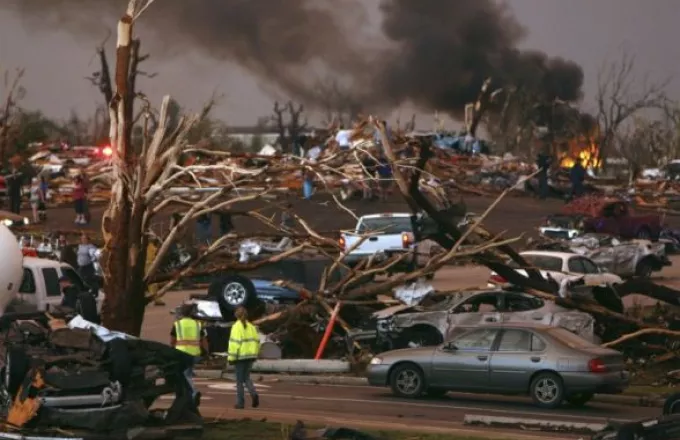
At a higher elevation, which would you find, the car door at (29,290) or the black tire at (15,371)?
the car door at (29,290)

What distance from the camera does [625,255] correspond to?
130 ft

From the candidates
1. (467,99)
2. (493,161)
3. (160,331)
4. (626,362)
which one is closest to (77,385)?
(626,362)

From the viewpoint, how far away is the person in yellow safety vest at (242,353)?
20297 millimetres

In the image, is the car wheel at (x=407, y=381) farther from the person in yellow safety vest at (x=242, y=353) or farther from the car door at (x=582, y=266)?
the car door at (x=582, y=266)

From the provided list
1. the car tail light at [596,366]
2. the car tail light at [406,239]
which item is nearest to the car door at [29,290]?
the car tail light at [596,366]

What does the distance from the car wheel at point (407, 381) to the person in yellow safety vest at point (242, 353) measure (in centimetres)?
306

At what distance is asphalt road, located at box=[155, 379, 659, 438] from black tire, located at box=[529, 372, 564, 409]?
159 mm

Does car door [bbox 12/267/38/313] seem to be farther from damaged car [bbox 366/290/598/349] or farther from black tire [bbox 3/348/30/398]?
black tire [bbox 3/348/30/398]

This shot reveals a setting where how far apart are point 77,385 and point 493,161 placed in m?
52.7

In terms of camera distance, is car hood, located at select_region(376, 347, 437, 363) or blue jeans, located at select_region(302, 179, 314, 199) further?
blue jeans, located at select_region(302, 179, 314, 199)

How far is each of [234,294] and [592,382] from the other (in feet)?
27.4

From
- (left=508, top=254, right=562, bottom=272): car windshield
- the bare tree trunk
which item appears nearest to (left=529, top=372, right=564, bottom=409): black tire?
the bare tree trunk

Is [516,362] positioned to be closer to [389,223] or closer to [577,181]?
[389,223]

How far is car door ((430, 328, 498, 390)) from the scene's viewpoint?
22266 millimetres
